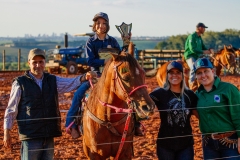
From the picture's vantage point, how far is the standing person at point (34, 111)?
510 centimetres

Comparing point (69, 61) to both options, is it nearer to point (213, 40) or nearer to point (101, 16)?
point (101, 16)

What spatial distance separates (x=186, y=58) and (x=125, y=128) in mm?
8408

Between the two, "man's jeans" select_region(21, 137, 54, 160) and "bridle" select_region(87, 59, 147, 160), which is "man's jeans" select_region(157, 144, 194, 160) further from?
"man's jeans" select_region(21, 137, 54, 160)

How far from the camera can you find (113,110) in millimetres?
5219

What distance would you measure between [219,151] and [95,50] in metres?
2.13

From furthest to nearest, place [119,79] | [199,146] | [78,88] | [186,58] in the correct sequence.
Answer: [186,58], [199,146], [78,88], [119,79]

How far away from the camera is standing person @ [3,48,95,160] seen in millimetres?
5102

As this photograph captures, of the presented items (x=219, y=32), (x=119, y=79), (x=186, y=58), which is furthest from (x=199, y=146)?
(x=219, y=32)

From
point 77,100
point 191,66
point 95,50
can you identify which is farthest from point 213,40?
point 77,100

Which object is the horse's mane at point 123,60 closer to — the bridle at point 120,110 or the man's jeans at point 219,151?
the bridle at point 120,110

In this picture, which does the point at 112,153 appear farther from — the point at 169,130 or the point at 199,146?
the point at 199,146

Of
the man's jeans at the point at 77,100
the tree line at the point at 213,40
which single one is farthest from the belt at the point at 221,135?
the tree line at the point at 213,40

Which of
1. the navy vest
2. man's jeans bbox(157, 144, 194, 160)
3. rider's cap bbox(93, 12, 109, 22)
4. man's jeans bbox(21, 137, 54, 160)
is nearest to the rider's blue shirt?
rider's cap bbox(93, 12, 109, 22)

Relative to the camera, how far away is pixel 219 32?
70.0 m
